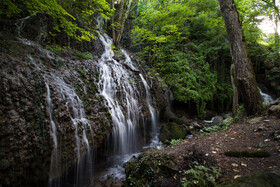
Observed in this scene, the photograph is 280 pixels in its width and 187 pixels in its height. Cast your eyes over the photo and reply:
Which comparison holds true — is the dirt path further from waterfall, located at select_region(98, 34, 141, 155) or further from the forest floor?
waterfall, located at select_region(98, 34, 141, 155)

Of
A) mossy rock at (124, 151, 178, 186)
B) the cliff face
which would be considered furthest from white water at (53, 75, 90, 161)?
mossy rock at (124, 151, 178, 186)

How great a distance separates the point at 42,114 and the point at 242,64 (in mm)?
6521

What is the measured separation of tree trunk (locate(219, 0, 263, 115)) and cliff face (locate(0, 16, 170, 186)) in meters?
5.09

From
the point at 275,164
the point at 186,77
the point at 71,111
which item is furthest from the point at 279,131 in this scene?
the point at 186,77

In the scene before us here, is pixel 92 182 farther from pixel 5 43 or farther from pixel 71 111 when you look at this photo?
pixel 5 43

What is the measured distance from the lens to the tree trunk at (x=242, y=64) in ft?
15.3

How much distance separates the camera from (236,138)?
3576 millimetres

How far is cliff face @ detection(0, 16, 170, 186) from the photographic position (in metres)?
2.67

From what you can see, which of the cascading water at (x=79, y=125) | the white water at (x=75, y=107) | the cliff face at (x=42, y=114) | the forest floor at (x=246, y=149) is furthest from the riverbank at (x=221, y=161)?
the cliff face at (x=42, y=114)

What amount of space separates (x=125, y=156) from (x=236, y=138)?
3.89 m

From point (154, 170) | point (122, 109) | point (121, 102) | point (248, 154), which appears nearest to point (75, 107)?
point (122, 109)

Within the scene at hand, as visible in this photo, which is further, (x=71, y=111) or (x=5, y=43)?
(x=5, y=43)

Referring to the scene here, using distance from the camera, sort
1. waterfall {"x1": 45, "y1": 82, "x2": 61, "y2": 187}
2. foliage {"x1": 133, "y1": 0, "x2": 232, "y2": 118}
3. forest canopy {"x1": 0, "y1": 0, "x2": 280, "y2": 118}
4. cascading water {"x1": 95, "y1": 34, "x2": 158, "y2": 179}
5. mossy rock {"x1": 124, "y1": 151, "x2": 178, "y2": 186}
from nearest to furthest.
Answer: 1. mossy rock {"x1": 124, "y1": 151, "x2": 178, "y2": 186}
2. waterfall {"x1": 45, "y1": 82, "x2": 61, "y2": 187}
3. cascading water {"x1": 95, "y1": 34, "x2": 158, "y2": 179}
4. forest canopy {"x1": 0, "y1": 0, "x2": 280, "y2": 118}
5. foliage {"x1": 133, "y1": 0, "x2": 232, "y2": 118}

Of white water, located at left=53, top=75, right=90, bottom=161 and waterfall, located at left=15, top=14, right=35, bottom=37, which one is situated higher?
waterfall, located at left=15, top=14, right=35, bottom=37
